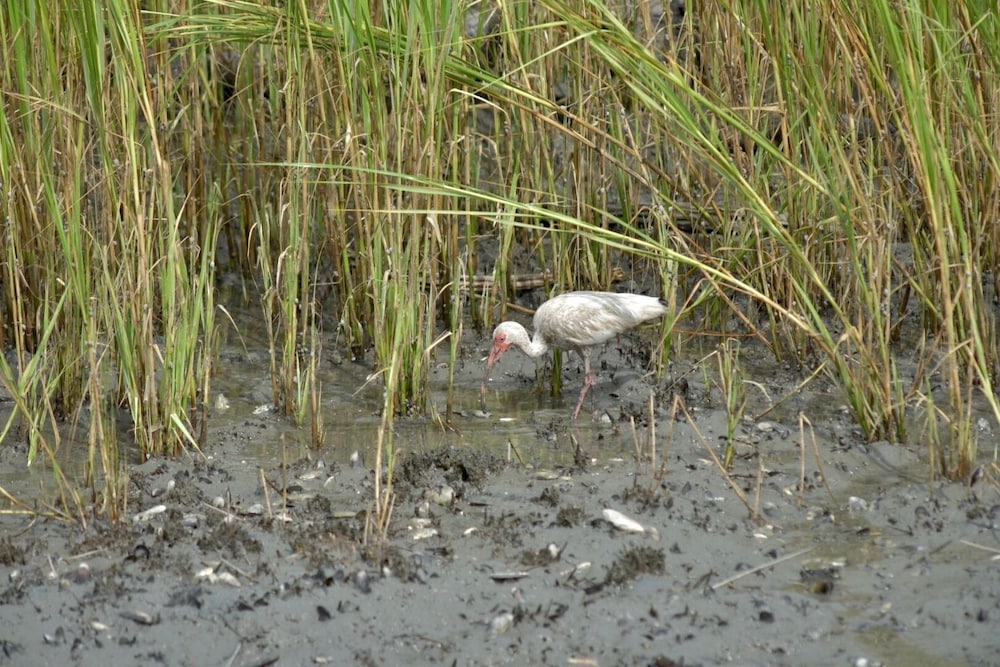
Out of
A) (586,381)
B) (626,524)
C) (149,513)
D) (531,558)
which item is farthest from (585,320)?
(149,513)

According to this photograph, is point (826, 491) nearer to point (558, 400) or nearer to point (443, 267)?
point (558, 400)

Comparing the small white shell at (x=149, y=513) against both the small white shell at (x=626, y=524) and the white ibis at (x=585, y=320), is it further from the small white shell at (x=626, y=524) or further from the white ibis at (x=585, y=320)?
the white ibis at (x=585, y=320)

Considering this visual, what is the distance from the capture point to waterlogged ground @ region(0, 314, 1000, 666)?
398cm

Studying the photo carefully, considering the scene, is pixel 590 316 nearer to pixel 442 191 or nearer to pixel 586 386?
pixel 586 386

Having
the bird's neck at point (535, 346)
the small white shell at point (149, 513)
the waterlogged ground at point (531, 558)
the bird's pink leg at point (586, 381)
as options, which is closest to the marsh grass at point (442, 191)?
the small white shell at point (149, 513)

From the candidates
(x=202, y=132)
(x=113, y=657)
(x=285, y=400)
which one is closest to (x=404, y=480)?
(x=285, y=400)

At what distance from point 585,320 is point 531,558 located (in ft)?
5.78

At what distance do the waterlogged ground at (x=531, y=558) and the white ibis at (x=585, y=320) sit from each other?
0.54 meters

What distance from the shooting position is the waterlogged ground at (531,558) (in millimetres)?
3977

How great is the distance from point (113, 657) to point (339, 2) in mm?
2530

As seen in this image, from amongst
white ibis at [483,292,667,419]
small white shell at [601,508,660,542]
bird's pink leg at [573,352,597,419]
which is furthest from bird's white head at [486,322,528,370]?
small white shell at [601,508,660,542]

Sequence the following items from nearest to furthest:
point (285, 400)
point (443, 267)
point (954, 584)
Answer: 1. point (954, 584)
2. point (285, 400)
3. point (443, 267)

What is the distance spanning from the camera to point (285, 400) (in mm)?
5727

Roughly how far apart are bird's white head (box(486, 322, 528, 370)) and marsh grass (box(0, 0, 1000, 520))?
40 cm
